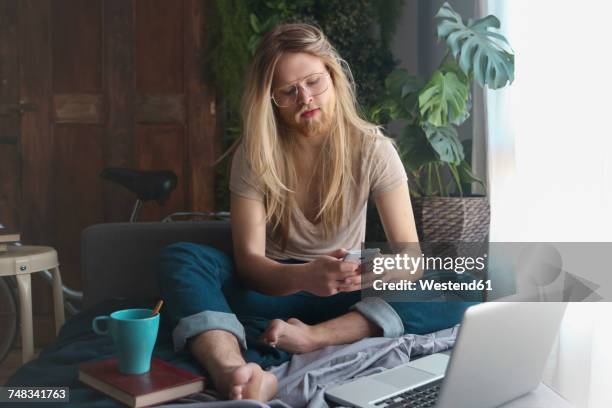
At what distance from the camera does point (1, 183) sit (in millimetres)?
2693

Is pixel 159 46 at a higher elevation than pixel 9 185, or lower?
higher

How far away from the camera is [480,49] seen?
2.07 metres

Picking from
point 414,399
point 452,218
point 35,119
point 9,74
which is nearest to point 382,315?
point 414,399

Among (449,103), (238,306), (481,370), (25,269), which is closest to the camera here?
(481,370)

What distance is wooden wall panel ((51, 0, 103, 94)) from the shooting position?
2697 millimetres

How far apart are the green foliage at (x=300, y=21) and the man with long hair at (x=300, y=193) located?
4.08ft

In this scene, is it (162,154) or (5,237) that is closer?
(5,237)

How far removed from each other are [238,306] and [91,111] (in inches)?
65.4

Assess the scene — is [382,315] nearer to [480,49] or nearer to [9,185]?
[480,49]

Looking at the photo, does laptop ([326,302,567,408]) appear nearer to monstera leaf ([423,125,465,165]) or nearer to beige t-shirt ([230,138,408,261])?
beige t-shirt ([230,138,408,261])

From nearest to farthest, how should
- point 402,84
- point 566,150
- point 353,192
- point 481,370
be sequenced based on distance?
point 481,370
point 353,192
point 566,150
point 402,84

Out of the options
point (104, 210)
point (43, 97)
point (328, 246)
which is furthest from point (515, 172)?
point (43, 97)

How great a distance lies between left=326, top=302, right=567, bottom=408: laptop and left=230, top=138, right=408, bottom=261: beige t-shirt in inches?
20.2

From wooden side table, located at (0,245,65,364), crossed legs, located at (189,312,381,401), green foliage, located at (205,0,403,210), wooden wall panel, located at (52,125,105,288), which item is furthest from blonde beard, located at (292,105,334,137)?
wooden wall panel, located at (52,125,105,288)
